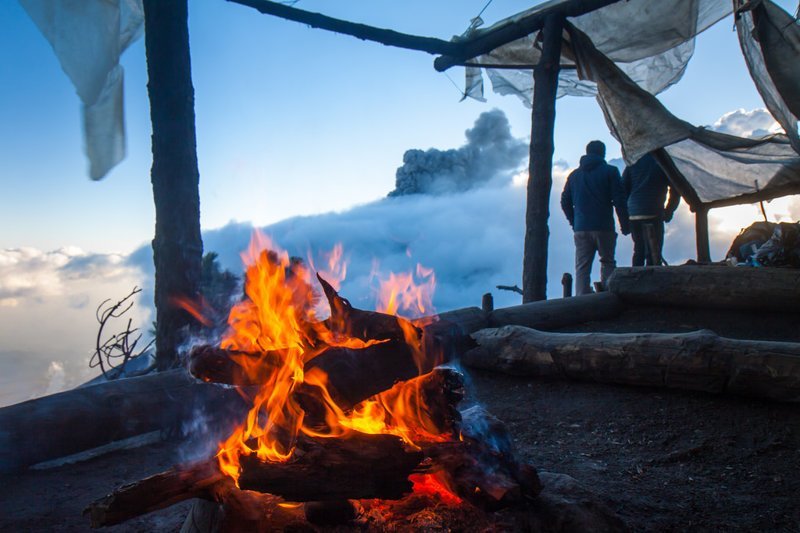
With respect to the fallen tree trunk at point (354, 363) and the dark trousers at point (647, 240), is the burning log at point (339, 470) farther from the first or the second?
the dark trousers at point (647, 240)

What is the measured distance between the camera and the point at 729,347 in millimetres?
4355

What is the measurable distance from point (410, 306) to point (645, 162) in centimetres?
850

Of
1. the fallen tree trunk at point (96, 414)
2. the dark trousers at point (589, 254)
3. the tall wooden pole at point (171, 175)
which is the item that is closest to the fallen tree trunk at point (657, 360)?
the fallen tree trunk at point (96, 414)

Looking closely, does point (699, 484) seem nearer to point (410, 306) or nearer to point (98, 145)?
point (410, 306)

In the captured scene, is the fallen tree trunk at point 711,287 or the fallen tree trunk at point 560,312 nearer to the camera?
the fallen tree trunk at point 711,287

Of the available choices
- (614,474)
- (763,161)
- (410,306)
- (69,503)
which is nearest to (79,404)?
(69,503)

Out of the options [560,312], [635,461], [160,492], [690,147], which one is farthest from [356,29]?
[160,492]

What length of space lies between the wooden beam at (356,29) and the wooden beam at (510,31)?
23cm

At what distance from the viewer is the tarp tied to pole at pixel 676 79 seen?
6.87m

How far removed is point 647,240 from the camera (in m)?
10.3

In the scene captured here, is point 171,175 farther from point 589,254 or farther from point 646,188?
point 646,188

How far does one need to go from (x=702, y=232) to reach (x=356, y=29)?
866 centimetres

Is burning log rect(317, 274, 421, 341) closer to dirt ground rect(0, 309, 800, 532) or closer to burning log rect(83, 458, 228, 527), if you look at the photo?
burning log rect(83, 458, 228, 527)

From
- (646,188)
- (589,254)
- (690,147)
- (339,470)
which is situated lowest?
(339,470)
